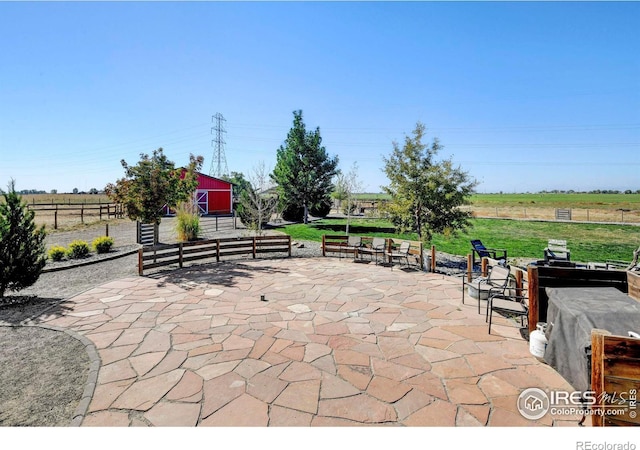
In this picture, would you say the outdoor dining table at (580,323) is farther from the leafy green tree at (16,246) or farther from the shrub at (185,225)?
the shrub at (185,225)

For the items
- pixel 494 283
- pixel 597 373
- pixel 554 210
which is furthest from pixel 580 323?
pixel 554 210

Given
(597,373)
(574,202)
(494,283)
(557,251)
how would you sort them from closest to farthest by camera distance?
(597,373) < (494,283) < (557,251) < (574,202)

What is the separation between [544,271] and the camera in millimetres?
4613

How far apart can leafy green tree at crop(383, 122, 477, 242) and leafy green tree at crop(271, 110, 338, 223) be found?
1280 centimetres

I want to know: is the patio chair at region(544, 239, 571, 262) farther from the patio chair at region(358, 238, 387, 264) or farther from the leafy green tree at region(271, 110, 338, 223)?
the leafy green tree at region(271, 110, 338, 223)

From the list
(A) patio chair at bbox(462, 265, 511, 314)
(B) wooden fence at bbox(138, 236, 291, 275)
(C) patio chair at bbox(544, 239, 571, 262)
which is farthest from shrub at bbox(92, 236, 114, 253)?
(C) patio chair at bbox(544, 239, 571, 262)

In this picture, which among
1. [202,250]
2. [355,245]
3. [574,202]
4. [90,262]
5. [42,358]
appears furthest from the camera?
[574,202]

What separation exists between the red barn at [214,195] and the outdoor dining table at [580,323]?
31334 mm

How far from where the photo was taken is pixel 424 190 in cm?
1140

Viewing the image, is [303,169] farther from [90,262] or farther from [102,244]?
[90,262]

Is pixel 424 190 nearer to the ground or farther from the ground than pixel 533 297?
farther from the ground

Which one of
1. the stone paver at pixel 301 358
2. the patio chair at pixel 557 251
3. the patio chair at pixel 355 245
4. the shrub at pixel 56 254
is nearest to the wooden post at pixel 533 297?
the stone paver at pixel 301 358

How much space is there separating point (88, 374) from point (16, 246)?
192 inches
